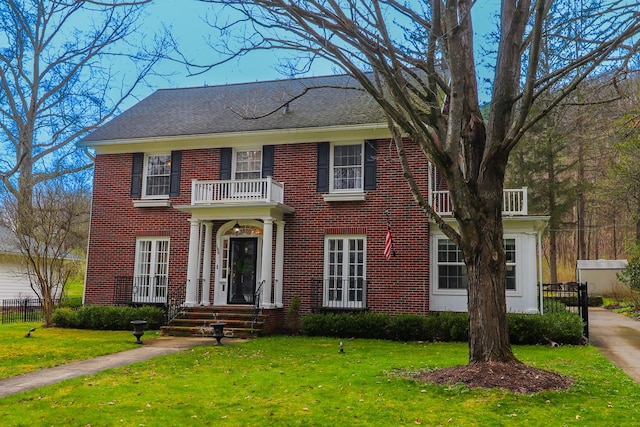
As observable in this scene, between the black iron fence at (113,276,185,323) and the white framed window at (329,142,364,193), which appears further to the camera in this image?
the black iron fence at (113,276,185,323)

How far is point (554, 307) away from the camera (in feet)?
52.5

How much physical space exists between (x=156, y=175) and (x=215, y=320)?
225 inches

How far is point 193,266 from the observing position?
16047 mm

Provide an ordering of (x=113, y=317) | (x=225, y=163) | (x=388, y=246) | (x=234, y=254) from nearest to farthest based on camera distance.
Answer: (x=388, y=246) < (x=113, y=317) < (x=234, y=254) < (x=225, y=163)

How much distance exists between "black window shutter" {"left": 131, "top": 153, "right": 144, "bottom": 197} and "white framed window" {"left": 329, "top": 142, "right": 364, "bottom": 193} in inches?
255

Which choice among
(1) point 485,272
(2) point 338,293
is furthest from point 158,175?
(1) point 485,272

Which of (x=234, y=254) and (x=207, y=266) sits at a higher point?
(x=234, y=254)

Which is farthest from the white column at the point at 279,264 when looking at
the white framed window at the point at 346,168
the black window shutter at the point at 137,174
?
the black window shutter at the point at 137,174

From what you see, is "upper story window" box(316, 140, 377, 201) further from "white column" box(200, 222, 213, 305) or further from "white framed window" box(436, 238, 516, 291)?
"white column" box(200, 222, 213, 305)

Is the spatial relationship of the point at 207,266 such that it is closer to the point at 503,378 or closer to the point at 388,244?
the point at 388,244

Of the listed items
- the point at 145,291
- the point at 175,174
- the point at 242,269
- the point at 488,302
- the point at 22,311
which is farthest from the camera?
the point at 22,311

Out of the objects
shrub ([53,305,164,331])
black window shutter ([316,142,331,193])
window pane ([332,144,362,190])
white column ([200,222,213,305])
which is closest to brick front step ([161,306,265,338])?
white column ([200,222,213,305])

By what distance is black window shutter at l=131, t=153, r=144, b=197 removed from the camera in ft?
58.4

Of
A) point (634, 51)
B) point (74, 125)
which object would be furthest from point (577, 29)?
point (74, 125)
